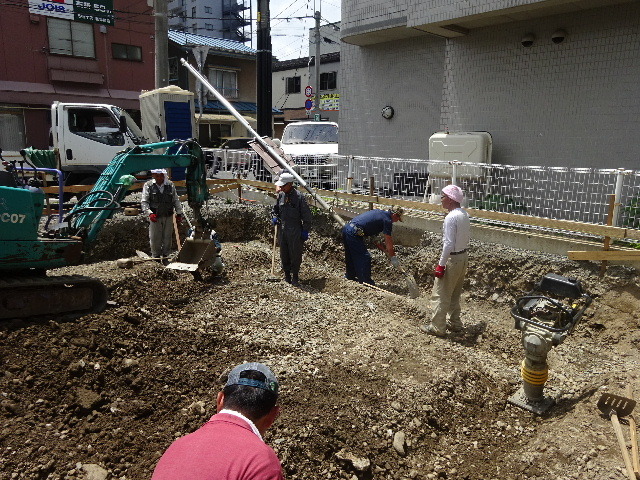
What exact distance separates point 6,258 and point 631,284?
7.08m

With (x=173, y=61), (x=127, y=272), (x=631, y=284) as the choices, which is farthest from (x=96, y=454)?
(x=173, y=61)

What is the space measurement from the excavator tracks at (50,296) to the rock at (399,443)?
3.58m

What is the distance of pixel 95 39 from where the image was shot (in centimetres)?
1975

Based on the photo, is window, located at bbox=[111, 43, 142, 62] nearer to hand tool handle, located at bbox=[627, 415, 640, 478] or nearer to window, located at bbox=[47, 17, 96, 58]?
window, located at bbox=[47, 17, 96, 58]

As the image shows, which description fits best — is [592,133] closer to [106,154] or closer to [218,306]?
[218,306]

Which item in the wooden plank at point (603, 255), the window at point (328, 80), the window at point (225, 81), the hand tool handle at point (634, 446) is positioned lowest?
the hand tool handle at point (634, 446)

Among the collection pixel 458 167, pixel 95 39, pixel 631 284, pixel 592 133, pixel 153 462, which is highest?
pixel 95 39

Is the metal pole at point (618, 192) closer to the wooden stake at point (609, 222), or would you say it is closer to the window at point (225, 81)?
the wooden stake at point (609, 222)

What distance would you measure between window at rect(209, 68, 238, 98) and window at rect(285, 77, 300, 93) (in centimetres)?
692

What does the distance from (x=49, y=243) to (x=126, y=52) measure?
62.0 feet

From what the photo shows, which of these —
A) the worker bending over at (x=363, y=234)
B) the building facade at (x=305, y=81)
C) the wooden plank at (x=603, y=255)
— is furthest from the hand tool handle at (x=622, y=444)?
the building facade at (x=305, y=81)

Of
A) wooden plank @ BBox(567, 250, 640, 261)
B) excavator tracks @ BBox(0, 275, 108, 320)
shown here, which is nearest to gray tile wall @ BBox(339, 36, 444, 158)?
wooden plank @ BBox(567, 250, 640, 261)

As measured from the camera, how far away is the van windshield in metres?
12.6

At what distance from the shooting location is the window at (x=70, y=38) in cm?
1859
